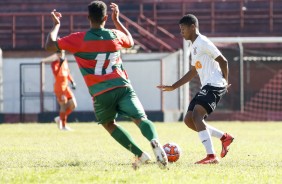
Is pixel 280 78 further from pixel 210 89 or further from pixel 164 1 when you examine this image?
pixel 210 89

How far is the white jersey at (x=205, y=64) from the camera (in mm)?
10905

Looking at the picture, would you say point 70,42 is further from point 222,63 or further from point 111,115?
point 222,63

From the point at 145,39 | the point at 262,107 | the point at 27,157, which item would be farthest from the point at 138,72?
the point at 27,157

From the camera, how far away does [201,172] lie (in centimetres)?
904

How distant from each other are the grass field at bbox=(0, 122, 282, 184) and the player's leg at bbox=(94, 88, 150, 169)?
0.25 metres

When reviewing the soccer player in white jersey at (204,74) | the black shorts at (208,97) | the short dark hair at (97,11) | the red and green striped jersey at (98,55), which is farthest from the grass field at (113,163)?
the short dark hair at (97,11)

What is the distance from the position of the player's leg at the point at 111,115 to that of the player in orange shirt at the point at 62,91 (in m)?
11.0

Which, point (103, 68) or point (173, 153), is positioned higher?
point (103, 68)

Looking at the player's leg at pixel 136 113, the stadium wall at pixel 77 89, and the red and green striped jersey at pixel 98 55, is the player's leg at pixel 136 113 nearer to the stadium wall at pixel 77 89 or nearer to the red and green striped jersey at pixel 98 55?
the red and green striped jersey at pixel 98 55

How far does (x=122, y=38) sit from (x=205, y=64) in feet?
5.61

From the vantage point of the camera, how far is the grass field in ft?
27.3

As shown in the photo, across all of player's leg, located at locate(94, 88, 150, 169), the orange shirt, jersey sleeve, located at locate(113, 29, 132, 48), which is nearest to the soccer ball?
player's leg, located at locate(94, 88, 150, 169)

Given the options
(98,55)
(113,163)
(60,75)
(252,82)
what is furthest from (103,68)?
(252,82)

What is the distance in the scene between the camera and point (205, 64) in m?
11.0
